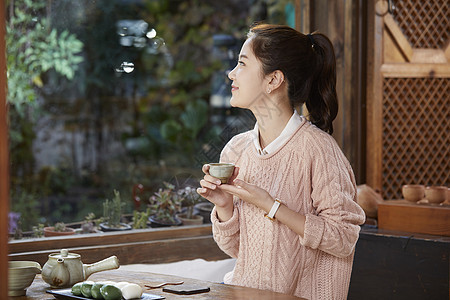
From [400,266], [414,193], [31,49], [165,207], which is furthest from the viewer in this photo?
[31,49]

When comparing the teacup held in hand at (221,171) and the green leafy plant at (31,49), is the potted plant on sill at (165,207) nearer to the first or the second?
the green leafy plant at (31,49)

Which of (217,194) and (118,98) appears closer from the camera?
(217,194)

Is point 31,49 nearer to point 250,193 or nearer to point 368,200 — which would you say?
point 368,200

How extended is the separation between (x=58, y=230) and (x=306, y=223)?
1778mm

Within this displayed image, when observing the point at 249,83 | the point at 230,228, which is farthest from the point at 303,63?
the point at 230,228

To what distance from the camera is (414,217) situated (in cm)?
329

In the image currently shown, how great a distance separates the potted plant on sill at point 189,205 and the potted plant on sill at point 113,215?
0.36 m

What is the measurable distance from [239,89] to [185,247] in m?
1.55

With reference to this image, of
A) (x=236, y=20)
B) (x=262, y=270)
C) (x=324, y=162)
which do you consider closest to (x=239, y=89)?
(x=324, y=162)

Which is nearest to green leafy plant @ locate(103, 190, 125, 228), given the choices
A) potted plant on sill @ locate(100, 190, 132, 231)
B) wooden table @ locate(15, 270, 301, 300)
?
potted plant on sill @ locate(100, 190, 132, 231)

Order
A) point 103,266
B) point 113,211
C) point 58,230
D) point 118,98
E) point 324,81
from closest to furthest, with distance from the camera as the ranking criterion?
point 103,266, point 324,81, point 58,230, point 113,211, point 118,98

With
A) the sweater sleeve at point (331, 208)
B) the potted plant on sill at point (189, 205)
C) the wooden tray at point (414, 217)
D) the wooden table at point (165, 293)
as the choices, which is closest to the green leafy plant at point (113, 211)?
the potted plant on sill at point (189, 205)

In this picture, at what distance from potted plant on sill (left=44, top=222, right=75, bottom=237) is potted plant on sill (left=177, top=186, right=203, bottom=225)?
0.67 meters

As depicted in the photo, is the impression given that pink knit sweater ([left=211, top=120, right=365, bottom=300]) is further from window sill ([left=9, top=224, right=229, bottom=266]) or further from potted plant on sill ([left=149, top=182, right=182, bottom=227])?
potted plant on sill ([left=149, top=182, right=182, bottom=227])
